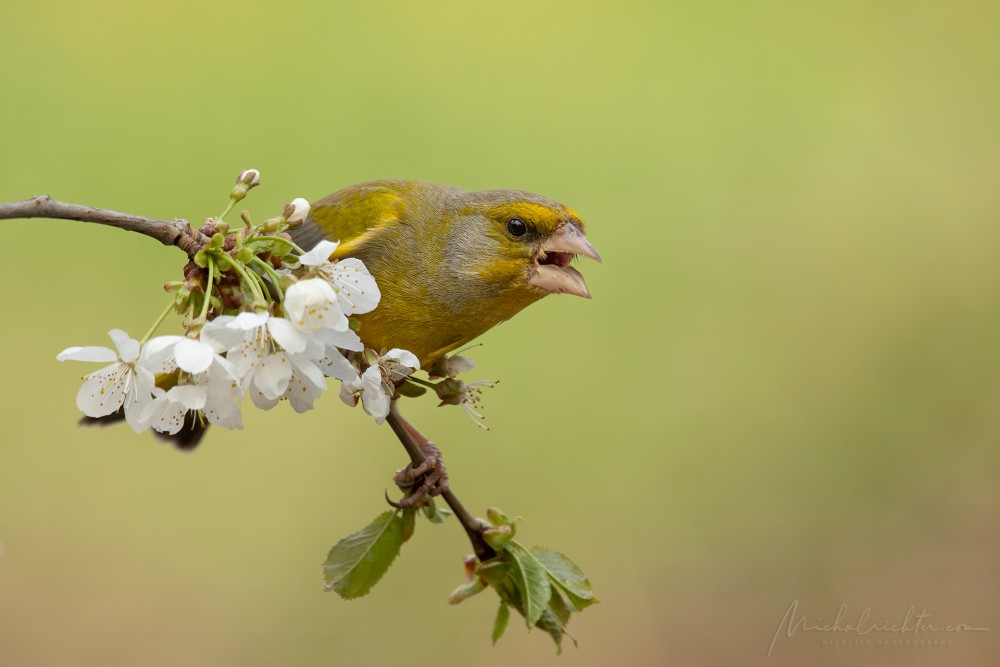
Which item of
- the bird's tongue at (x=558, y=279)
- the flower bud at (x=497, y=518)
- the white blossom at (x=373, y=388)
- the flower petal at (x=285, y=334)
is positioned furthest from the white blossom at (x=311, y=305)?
the bird's tongue at (x=558, y=279)

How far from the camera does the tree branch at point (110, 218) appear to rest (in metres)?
1.81

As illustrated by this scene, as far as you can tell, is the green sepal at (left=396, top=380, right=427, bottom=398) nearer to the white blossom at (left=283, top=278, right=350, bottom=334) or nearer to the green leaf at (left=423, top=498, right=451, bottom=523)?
the green leaf at (left=423, top=498, right=451, bottom=523)

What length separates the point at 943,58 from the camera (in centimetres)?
844

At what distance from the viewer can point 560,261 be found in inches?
125

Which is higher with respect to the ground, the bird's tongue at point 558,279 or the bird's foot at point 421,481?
the bird's tongue at point 558,279

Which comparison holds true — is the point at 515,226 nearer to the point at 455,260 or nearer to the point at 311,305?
the point at 455,260

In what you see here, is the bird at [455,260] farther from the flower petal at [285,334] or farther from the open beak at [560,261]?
the flower petal at [285,334]

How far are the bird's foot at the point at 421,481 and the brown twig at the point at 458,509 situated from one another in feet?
0.35

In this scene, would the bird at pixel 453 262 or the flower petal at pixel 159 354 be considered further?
the bird at pixel 453 262

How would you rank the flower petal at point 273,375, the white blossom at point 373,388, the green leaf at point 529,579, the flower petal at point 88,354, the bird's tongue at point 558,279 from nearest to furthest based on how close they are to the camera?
the flower petal at point 88,354
the flower petal at point 273,375
the white blossom at point 373,388
the green leaf at point 529,579
the bird's tongue at point 558,279

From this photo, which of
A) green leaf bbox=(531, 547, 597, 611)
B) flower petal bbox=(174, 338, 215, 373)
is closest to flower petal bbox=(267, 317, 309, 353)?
flower petal bbox=(174, 338, 215, 373)

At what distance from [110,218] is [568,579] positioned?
1.41 meters

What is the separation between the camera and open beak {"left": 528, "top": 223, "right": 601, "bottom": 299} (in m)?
3.04

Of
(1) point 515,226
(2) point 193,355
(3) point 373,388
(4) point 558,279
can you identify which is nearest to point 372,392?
(3) point 373,388
